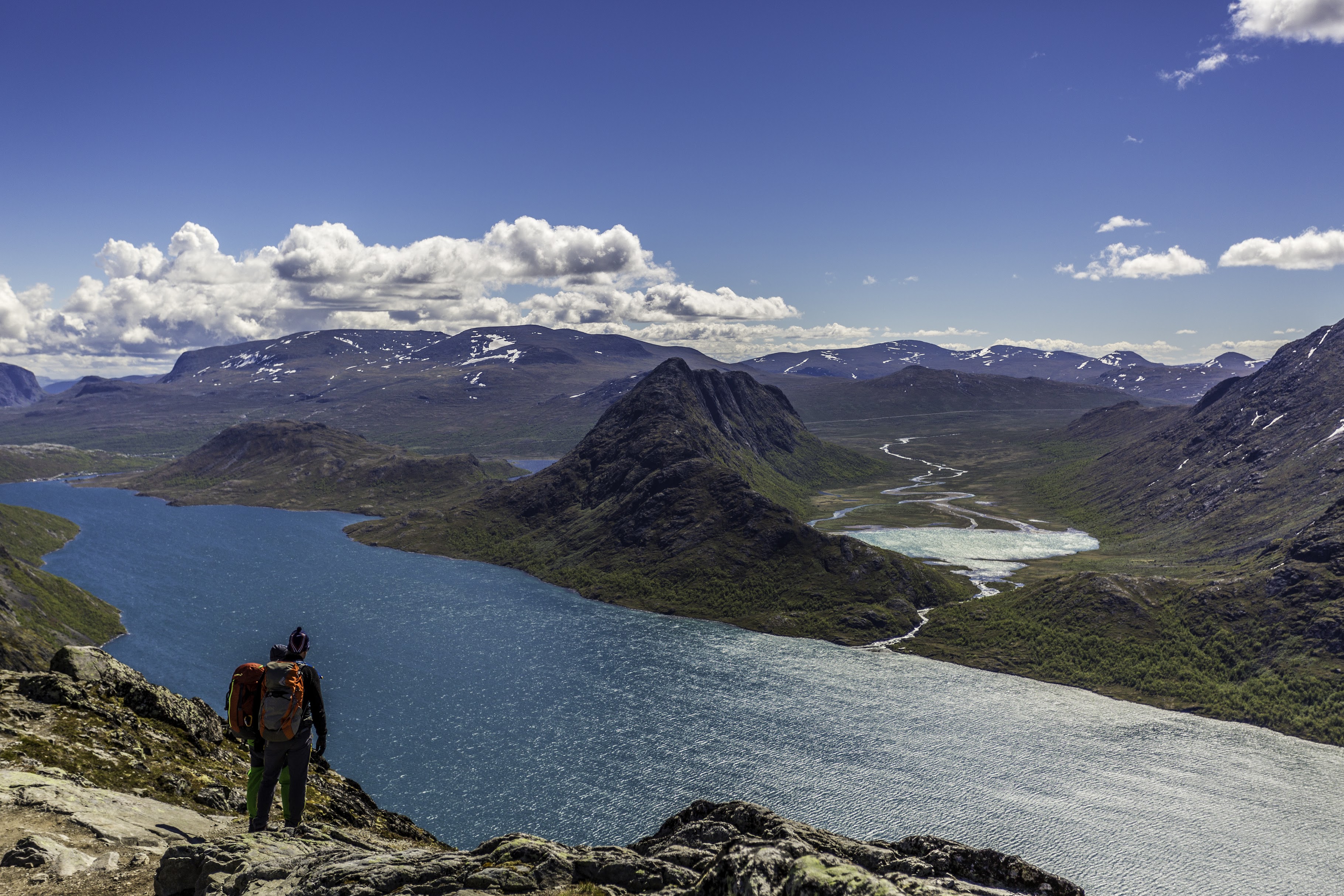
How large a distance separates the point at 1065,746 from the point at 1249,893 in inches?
1564

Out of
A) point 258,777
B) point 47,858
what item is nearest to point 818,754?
point 258,777

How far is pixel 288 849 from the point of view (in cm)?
2394

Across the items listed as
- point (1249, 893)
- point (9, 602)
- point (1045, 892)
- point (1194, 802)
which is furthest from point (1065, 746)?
point (9, 602)

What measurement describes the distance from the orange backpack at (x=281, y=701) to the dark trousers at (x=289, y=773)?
56cm

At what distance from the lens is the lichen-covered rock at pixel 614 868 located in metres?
19.3

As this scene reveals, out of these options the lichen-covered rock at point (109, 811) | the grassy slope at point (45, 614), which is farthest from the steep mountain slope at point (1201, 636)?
the grassy slope at point (45, 614)

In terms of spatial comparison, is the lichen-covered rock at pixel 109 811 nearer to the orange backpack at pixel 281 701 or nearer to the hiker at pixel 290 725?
the hiker at pixel 290 725

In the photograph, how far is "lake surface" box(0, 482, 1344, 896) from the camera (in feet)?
332

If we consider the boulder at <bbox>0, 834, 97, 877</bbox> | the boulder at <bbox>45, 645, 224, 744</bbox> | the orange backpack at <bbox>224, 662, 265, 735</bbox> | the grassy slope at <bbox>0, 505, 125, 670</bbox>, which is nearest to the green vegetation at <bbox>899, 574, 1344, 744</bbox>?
the boulder at <bbox>45, 645, 224, 744</bbox>

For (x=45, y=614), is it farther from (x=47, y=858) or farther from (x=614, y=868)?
(x=614, y=868)

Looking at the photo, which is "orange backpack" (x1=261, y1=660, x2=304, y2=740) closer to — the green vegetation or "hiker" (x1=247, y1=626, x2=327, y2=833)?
"hiker" (x1=247, y1=626, x2=327, y2=833)

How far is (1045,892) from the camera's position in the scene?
75.1 ft

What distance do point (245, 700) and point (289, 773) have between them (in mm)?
4412

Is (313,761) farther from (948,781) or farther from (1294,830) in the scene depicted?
(1294,830)
